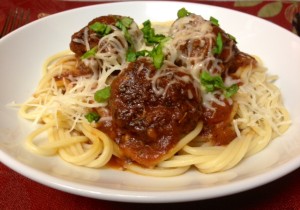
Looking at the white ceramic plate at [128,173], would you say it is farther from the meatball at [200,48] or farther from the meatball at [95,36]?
the meatball at [200,48]

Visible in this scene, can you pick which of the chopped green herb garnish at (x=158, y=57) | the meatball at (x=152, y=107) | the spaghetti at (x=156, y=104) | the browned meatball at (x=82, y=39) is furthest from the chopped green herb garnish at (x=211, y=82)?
the browned meatball at (x=82, y=39)

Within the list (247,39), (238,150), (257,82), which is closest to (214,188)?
(238,150)

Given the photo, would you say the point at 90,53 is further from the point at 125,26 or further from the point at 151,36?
the point at 151,36

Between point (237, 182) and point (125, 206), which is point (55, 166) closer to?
point (125, 206)

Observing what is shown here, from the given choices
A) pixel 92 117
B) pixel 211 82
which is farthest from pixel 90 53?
pixel 211 82

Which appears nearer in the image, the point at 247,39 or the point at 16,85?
the point at 16,85

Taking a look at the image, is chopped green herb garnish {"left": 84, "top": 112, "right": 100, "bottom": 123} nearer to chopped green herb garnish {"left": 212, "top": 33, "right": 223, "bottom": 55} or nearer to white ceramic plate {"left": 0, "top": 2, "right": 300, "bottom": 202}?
white ceramic plate {"left": 0, "top": 2, "right": 300, "bottom": 202}
